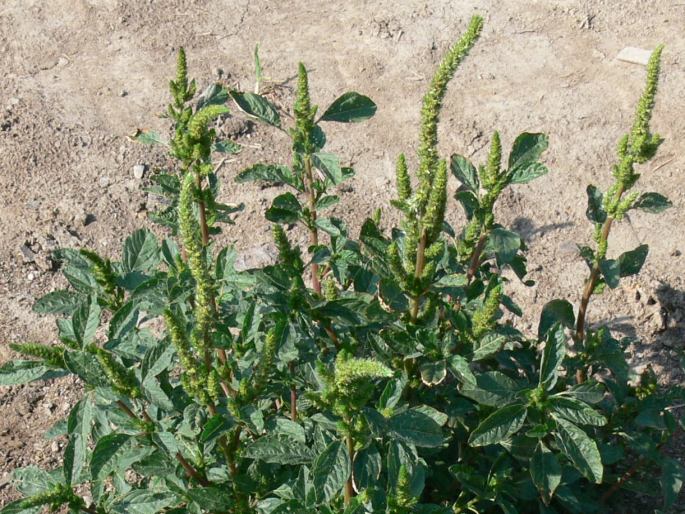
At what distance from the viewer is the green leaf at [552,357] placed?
252 cm

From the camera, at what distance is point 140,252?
257 cm

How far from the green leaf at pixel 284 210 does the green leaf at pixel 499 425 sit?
2.81 feet

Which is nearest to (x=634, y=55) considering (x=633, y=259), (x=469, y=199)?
(x=633, y=259)

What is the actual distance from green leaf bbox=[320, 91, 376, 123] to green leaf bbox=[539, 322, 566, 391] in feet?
2.88

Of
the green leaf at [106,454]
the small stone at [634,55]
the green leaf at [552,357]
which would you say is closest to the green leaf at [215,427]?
the green leaf at [106,454]

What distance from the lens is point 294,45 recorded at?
19.5 ft

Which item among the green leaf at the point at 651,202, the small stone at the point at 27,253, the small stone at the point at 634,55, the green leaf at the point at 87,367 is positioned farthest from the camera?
the small stone at the point at 634,55

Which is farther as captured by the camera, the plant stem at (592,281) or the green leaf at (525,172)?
the plant stem at (592,281)

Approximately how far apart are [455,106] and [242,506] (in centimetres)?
349

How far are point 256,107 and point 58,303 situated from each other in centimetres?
83

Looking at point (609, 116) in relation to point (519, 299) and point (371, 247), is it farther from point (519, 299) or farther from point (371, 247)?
point (371, 247)

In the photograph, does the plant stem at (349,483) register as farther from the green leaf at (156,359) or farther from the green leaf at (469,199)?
the green leaf at (469,199)

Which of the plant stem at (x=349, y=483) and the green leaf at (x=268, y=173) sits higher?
the green leaf at (x=268, y=173)

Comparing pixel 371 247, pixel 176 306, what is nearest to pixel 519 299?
pixel 371 247
